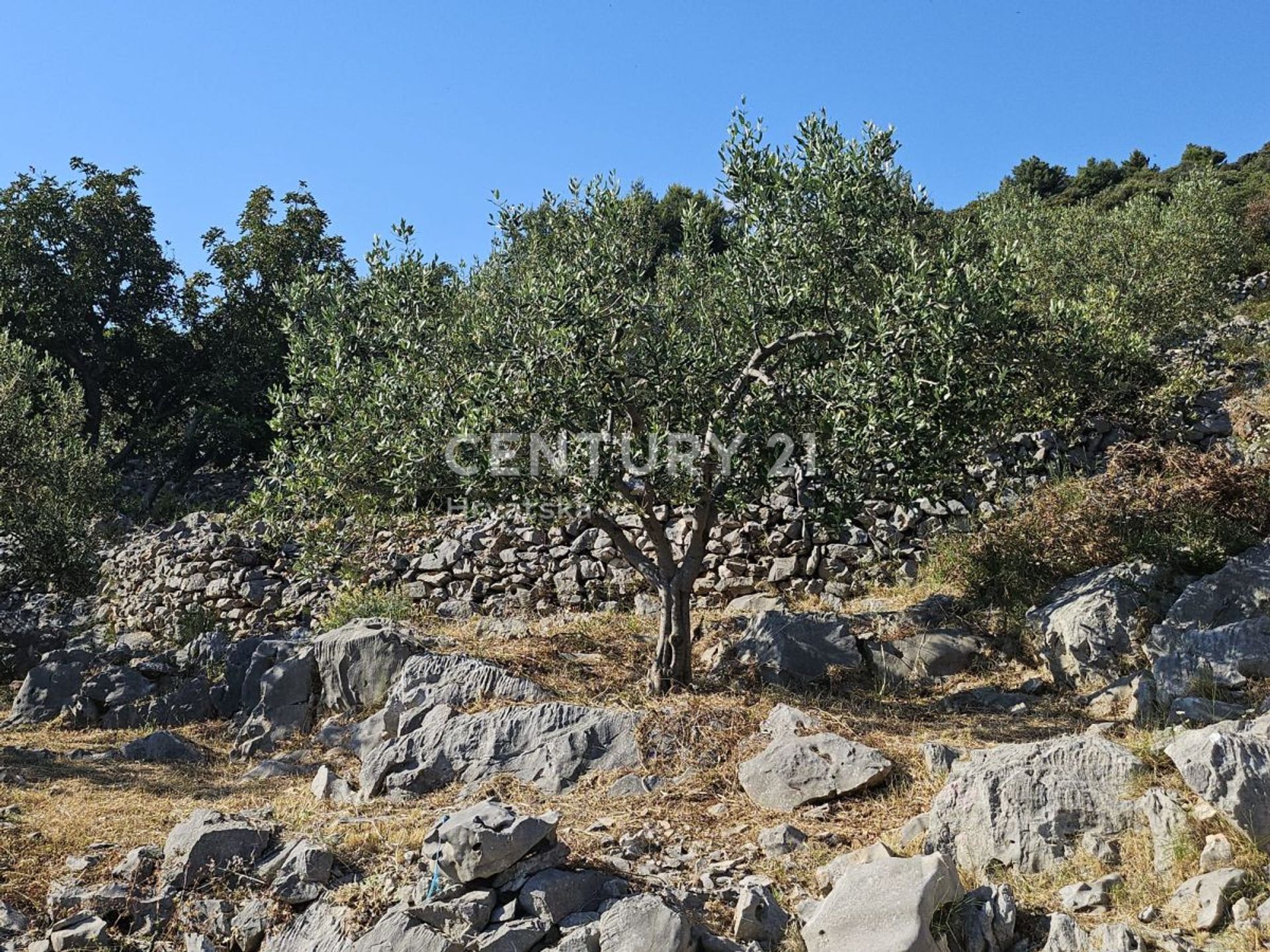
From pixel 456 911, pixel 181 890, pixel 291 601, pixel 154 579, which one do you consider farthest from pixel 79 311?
pixel 456 911

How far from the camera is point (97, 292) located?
28750 mm

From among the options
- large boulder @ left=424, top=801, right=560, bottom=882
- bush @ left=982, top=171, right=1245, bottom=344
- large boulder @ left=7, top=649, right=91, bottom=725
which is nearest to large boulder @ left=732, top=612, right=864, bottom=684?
large boulder @ left=424, top=801, right=560, bottom=882

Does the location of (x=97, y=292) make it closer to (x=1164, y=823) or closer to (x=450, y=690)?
(x=450, y=690)

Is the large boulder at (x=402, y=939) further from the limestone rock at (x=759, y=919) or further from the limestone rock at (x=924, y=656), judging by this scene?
the limestone rock at (x=924, y=656)

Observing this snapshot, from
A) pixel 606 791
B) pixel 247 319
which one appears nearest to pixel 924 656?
pixel 606 791

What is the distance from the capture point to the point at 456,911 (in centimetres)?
637

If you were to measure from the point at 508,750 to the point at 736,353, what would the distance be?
5.14m

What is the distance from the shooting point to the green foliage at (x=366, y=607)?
1531cm

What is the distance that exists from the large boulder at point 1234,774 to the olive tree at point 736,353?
3.78m

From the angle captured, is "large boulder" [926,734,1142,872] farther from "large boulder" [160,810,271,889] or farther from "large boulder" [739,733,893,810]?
"large boulder" [160,810,271,889]

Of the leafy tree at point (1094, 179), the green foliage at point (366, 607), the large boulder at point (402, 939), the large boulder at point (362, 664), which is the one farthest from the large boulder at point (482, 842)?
the leafy tree at point (1094, 179)

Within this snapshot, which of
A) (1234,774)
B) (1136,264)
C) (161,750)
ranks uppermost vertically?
(1136,264)

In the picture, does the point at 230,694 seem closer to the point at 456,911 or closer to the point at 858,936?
the point at 456,911

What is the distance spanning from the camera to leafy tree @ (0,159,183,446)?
27.9 metres
